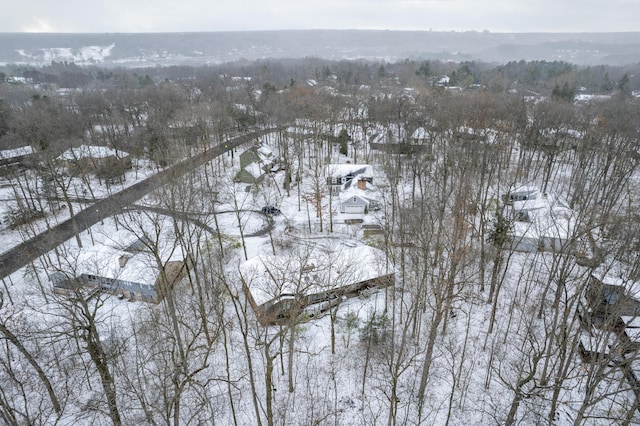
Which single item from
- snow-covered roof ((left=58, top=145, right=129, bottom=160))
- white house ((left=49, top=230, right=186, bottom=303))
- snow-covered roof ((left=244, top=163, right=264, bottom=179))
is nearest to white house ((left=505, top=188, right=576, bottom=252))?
white house ((left=49, top=230, right=186, bottom=303))

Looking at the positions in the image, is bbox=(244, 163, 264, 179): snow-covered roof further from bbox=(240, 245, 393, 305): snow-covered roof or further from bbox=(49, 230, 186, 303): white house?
bbox=(240, 245, 393, 305): snow-covered roof

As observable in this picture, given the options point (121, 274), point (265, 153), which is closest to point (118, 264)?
point (121, 274)

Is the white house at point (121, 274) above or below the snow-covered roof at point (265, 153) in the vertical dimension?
below

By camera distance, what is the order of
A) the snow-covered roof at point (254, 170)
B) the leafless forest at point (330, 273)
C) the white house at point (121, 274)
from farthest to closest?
the snow-covered roof at point (254, 170), the white house at point (121, 274), the leafless forest at point (330, 273)

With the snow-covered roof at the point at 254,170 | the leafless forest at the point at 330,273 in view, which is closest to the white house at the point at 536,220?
the leafless forest at the point at 330,273

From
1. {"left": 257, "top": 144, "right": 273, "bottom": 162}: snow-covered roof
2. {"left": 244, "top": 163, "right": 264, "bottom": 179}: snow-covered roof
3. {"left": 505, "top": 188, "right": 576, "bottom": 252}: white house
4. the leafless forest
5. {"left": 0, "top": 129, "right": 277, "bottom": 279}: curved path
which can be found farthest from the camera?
{"left": 257, "top": 144, "right": 273, "bottom": 162}: snow-covered roof

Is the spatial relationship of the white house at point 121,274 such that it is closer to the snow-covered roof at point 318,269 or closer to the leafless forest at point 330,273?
the leafless forest at point 330,273

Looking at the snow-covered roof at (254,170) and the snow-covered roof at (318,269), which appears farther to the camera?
the snow-covered roof at (254,170)

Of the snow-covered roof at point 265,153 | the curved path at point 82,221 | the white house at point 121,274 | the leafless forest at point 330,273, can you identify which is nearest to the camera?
the leafless forest at point 330,273

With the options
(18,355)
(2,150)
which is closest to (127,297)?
(18,355)
